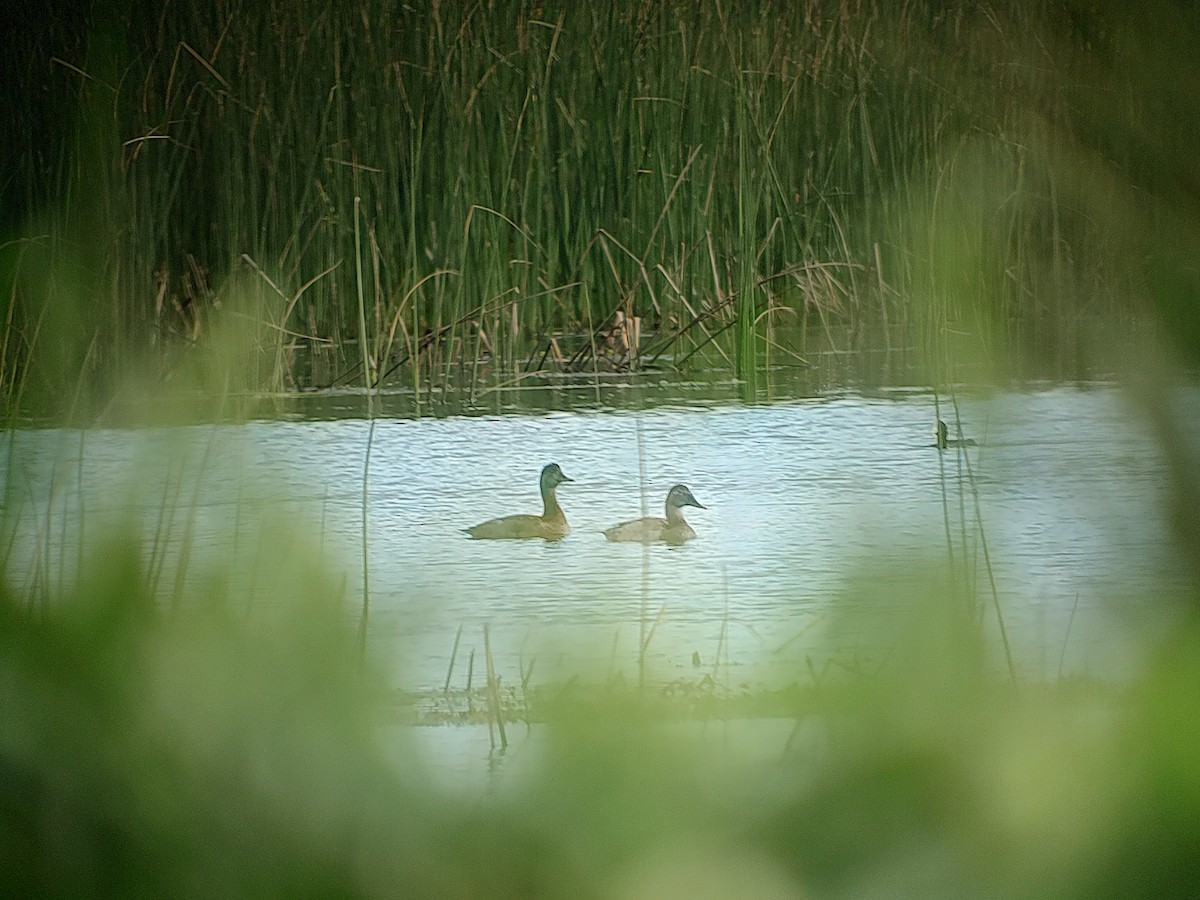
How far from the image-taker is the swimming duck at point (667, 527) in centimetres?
83

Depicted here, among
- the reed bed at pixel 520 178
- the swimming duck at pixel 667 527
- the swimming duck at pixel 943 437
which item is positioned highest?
the reed bed at pixel 520 178

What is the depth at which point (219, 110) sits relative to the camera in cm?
Result: 94

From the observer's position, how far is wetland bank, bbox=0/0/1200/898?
0.33m

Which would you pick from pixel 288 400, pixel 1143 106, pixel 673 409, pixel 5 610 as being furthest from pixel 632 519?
pixel 5 610

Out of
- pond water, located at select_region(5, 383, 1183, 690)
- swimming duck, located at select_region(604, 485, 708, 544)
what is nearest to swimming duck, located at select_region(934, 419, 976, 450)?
pond water, located at select_region(5, 383, 1183, 690)

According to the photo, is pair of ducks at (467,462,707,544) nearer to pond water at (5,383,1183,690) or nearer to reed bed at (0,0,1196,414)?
pond water at (5,383,1183,690)

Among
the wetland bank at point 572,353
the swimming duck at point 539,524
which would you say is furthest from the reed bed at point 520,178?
the swimming duck at point 539,524

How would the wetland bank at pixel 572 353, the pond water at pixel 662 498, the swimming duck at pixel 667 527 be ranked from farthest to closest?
1. the swimming duck at pixel 667 527
2. the pond water at pixel 662 498
3. the wetland bank at pixel 572 353

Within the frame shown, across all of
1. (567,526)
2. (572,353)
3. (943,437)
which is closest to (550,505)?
(567,526)

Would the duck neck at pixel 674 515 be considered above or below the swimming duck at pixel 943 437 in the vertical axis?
below

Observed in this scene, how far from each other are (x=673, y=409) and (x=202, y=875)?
0.66 meters

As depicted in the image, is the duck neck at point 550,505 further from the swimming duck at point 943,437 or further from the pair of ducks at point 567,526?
the swimming duck at point 943,437

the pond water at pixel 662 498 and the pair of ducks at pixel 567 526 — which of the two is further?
the pair of ducks at pixel 567 526

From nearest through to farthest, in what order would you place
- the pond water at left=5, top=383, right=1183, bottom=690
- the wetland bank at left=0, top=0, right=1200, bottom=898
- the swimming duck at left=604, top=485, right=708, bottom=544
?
the wetland bank at left=0, top=0, right=1200, bottom=898, the pond water at left=5, top=383, right=1183, bottom=690, the swimming duck at left=604, top=485, right=708, bottom=544
